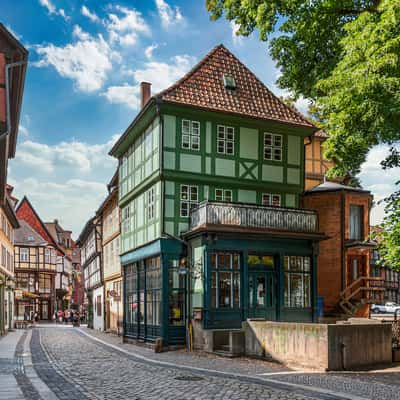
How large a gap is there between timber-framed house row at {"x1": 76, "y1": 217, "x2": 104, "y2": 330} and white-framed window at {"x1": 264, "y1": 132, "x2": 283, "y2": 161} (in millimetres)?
20614

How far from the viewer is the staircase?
89.3ft

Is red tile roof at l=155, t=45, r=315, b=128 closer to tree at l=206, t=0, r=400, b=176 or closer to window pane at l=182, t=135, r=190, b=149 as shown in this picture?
window pane at l=182, t=135, r=190, b=149

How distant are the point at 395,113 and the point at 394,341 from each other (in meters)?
6.88

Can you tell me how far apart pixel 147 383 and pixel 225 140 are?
1448cm

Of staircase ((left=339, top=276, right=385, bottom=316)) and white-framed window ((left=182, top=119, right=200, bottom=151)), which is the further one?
staircase ((left=339, top=276, right=385, bottom=316))

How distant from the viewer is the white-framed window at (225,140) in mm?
26328

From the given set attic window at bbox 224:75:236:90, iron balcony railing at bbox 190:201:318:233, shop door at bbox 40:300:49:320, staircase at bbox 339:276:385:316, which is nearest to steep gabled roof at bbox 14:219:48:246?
shop door at bbox 40:300:49:320

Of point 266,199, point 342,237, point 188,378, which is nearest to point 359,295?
point 342,237

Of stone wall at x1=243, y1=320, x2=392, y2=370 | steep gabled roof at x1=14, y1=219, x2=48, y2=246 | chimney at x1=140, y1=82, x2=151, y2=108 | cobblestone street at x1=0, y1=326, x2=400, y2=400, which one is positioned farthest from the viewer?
steep gabled roof at x1=14, y1=219, x2=48, y2=246

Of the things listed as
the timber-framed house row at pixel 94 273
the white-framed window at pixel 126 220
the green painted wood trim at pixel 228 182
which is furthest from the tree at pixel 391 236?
the timber-framed house row at pixel 94 273

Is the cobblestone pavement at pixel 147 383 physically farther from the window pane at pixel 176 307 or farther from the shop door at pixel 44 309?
the shop door at pixel 44 309

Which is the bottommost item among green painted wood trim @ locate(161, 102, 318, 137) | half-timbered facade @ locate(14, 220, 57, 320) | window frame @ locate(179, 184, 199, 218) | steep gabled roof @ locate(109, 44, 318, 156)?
half-timbered facade @ locate(14, 220, 57, 320)

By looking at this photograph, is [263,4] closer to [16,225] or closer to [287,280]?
[287,280]

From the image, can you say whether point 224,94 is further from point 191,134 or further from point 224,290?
point 224,290
